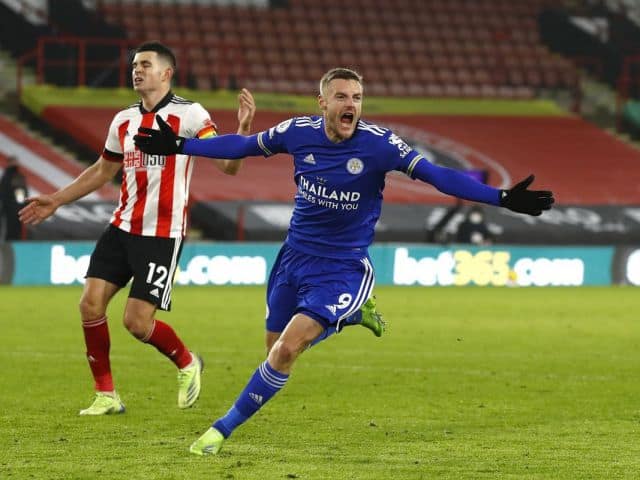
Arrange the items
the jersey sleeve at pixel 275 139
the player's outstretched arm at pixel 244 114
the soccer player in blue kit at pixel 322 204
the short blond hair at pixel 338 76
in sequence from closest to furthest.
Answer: the soccer player in blue kit at pixel 322 204, the short blond hair at pixel 338 76, the jersey sleeve at pixel 275 139, the player's outstretched arm at pixel 244 114

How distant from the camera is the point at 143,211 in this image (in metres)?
8.38

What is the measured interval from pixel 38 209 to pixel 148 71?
1.02 m

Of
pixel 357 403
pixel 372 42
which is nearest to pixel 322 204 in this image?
pixel 357 403

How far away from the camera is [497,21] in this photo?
3481 centimetres

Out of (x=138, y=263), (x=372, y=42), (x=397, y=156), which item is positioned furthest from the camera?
(x=372, y=42)

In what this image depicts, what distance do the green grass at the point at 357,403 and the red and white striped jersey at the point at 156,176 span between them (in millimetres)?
1134

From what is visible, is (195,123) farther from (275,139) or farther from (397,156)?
(397,156)

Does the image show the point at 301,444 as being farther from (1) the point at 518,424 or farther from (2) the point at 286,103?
(2) the point at 286,103

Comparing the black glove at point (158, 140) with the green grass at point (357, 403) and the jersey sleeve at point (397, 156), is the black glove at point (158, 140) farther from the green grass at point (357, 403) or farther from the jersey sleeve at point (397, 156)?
the green grass at point (357, 403)

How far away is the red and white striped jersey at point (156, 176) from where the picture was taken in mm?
8383

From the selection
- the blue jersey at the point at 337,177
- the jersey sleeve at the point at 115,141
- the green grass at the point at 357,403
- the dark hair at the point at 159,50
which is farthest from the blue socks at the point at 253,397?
the dark hair at the point at 159,50

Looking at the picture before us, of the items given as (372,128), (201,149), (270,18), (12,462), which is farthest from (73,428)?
(270,18)

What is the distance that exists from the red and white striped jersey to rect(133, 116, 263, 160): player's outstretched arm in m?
0.95

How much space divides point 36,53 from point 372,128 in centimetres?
2181
